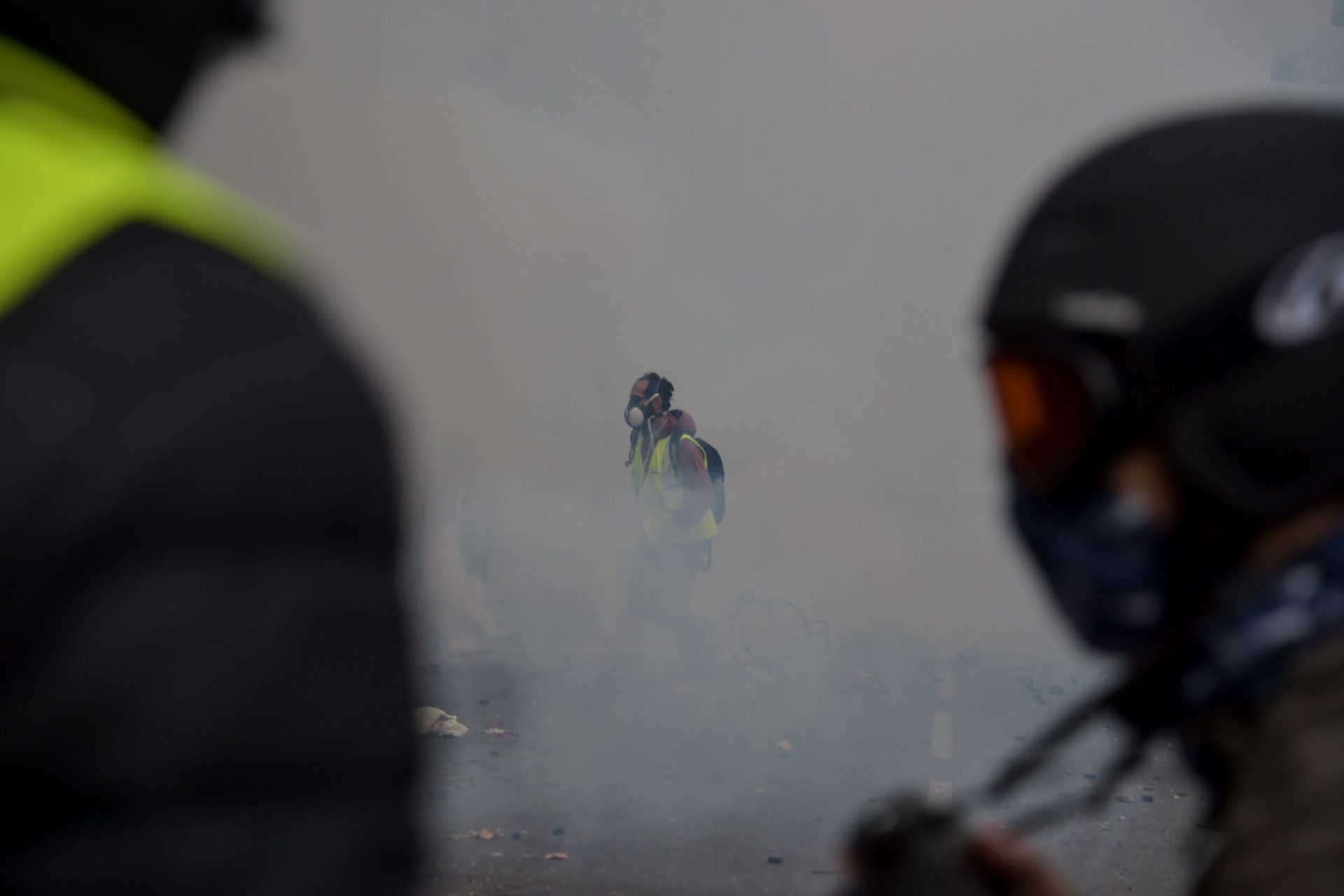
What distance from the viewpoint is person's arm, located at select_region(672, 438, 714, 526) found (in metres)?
6.77

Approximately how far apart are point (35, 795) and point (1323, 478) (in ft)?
2.87

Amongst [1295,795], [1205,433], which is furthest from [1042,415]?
[1295,795]

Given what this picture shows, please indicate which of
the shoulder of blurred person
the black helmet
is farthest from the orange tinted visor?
the shoulder of blurred person

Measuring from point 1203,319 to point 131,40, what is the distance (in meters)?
0.76

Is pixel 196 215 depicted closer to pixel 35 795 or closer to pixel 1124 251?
pixel 35 795

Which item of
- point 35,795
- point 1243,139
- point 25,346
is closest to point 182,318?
point 25,346

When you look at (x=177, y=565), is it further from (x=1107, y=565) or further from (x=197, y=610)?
(x=1107, y=565)

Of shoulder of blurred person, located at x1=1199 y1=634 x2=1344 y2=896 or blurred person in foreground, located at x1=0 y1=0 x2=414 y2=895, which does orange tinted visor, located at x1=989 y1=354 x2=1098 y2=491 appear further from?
blurred person in foreground, located at x1=0 y1=0 x2=414 y2=895

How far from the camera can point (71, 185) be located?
49 centimetres

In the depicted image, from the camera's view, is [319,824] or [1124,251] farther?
[1124,251]

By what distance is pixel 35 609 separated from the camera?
0.44 meters

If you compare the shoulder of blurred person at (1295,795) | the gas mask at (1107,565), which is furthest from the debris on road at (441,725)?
the shoulder of blurred person at (1295,795)

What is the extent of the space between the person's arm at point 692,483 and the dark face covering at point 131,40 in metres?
6.12

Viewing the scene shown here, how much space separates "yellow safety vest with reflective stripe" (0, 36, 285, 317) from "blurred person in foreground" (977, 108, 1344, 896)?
2.14ft
